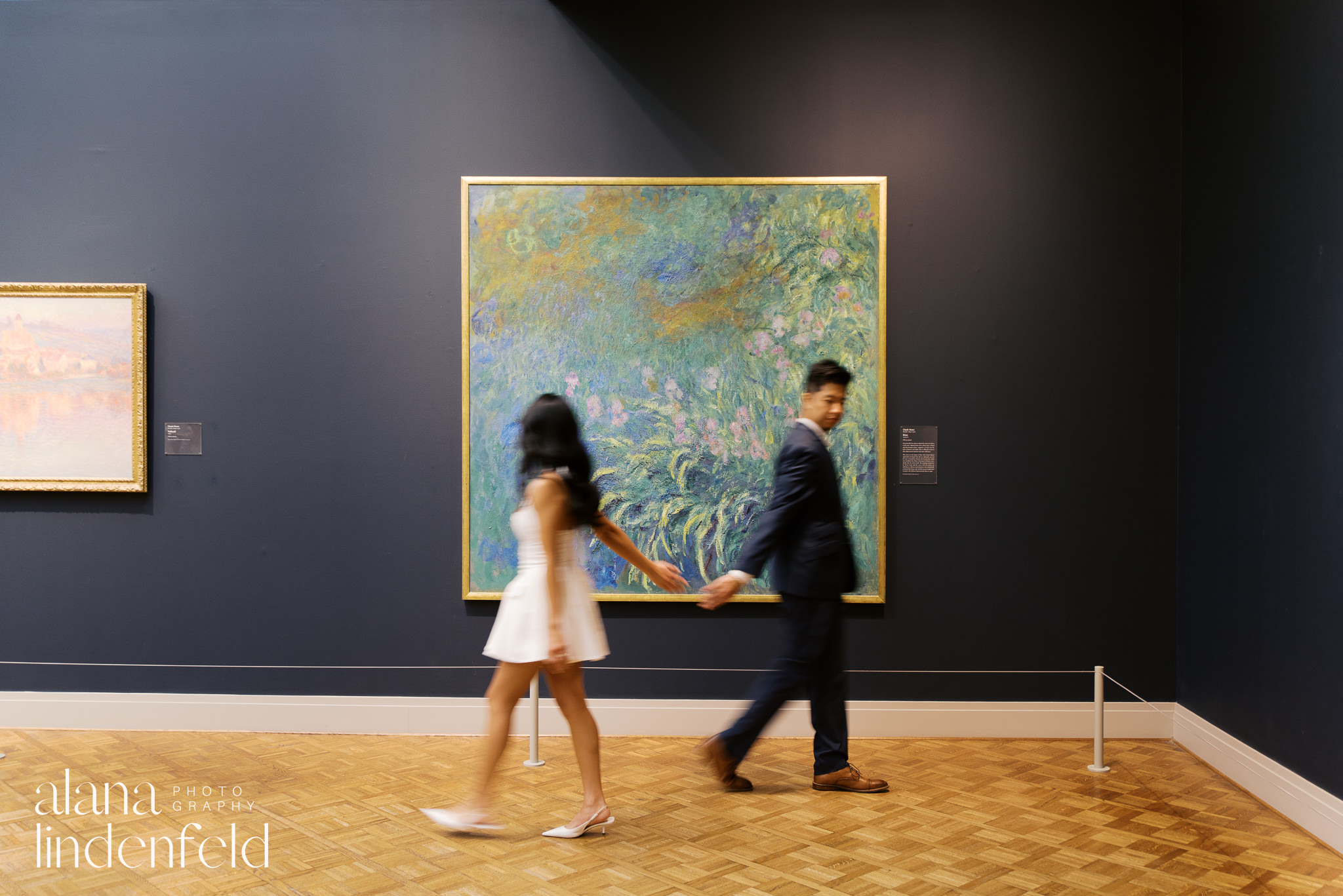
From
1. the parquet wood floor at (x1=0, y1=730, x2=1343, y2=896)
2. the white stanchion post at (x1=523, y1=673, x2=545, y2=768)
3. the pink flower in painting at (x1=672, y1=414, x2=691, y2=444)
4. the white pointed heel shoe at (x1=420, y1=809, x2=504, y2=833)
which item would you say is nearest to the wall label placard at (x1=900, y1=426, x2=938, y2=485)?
the pink flower in painting at (x1=672, y1=414, x2=691, y2=444)

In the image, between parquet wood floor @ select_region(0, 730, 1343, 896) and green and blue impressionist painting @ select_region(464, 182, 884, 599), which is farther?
green and blue impressionist painting @ select_region(464, 182, 884, 599)

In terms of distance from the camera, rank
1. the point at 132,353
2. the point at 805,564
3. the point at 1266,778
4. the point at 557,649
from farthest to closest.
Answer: the point at 132,353
the point at 1266,778
the point at 805,564
the point at 557,649

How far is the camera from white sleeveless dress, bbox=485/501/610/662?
121 inches

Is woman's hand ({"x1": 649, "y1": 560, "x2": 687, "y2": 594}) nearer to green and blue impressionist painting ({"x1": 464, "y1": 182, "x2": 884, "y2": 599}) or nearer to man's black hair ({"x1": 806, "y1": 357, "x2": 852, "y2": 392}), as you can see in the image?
man's black hair ({"x1": 806, "y1": 357, "x2": 852, "y2": 392})

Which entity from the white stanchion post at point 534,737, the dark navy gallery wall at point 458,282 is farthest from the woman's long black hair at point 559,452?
the dark navy gallery wall at point 458,282

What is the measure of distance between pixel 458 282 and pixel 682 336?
1.27m

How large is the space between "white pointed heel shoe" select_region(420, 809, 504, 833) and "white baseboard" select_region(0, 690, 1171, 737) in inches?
49.7

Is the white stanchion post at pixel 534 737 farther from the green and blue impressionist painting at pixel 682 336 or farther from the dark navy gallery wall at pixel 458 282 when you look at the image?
the green and blue impressionist painting at pixel 682 336

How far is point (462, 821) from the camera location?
10.7ft

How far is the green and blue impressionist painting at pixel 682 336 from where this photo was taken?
4.72 metres

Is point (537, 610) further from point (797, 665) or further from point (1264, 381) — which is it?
point (1264, 381)

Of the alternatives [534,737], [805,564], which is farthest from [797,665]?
[534,737]

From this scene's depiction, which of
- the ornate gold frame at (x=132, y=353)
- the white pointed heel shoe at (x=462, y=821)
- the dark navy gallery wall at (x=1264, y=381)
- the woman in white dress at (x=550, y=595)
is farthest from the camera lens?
the ornate gold frame at (x=132, y=353)

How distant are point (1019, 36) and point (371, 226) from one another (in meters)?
3.69
